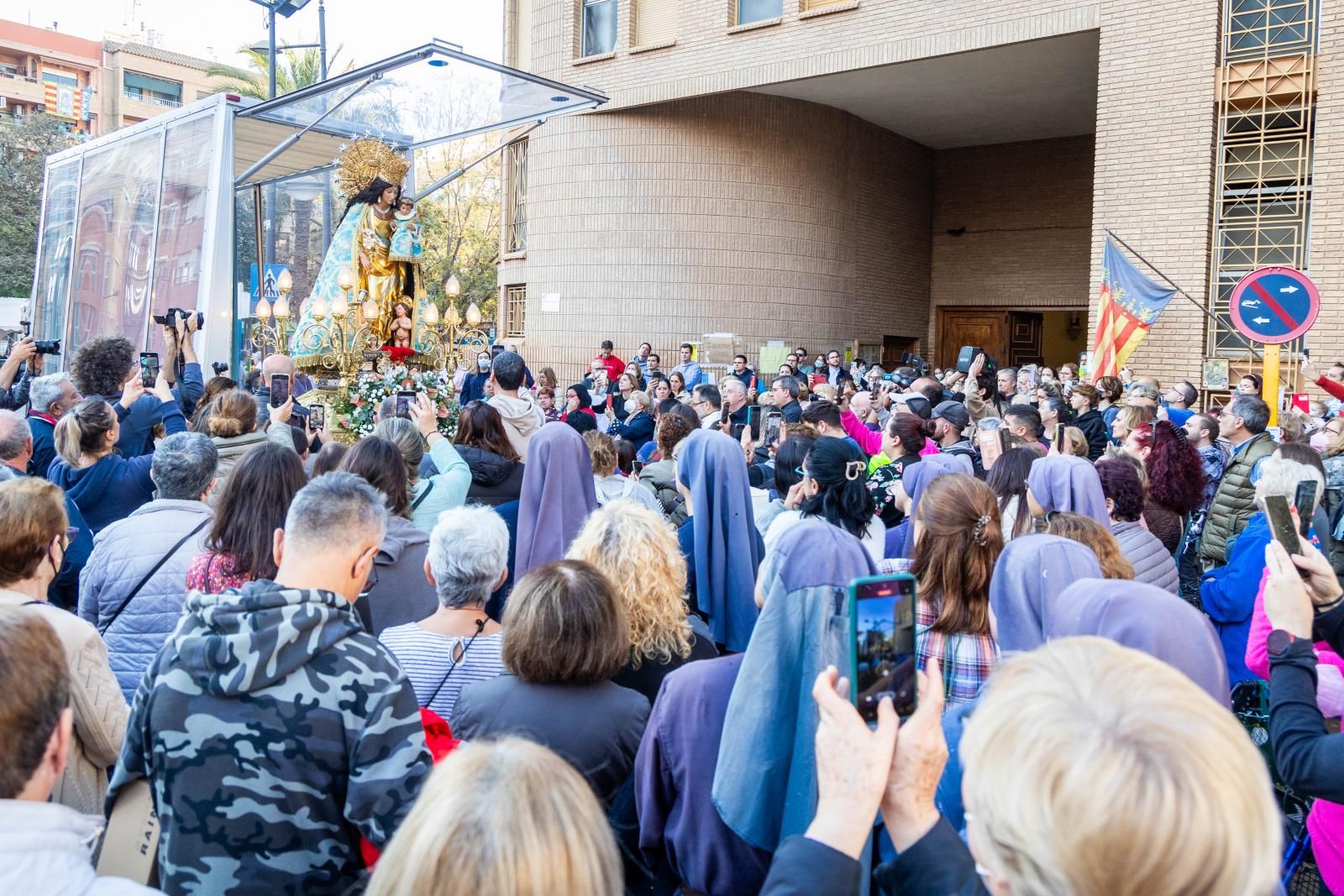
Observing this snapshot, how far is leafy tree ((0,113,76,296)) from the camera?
32.8 metres

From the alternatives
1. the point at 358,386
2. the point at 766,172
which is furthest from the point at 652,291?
the point at 358,386

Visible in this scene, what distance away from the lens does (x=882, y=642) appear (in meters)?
1.70

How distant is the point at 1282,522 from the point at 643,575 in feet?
6.06

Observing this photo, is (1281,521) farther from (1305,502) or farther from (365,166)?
(365,166)

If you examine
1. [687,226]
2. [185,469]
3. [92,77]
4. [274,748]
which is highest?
[92,77]

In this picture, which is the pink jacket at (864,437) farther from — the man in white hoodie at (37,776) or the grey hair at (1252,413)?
the man in white hoodie at (37,776)

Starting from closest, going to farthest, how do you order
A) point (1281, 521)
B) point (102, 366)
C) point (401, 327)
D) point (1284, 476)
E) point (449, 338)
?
point (1281, 521) < point (1284, 476) < point (102, 366) < point (401, 327) < point (449, 338)

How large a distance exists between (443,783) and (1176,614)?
176 centimetres

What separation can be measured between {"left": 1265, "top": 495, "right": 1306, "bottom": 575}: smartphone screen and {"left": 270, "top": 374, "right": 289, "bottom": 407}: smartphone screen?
17.8ft

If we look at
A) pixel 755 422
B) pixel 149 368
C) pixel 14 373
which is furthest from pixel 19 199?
pixel 755 422

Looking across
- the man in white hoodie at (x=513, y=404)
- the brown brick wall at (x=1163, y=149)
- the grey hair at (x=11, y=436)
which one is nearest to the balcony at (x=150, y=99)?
the brown brick wall at (x=1163, y=149)

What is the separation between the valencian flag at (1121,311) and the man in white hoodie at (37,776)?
1194 cm

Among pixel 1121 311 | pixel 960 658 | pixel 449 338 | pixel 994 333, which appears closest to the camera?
pixel 960 658

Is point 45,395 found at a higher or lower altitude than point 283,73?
lower
